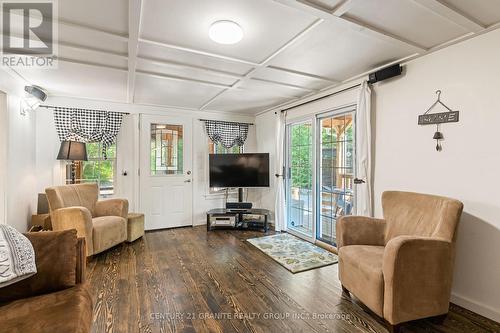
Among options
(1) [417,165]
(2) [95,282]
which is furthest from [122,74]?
(1) [417,165]

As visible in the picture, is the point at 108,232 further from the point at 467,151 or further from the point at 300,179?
the point at 467,151

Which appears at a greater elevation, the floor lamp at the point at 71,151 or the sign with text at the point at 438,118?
the sign with text at the point at 438,118

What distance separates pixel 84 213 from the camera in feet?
9.59

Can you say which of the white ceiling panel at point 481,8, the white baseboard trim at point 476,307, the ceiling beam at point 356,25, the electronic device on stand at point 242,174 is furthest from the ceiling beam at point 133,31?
the white baseboard trim at point 476,307

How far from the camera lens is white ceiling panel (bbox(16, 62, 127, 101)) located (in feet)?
9.19

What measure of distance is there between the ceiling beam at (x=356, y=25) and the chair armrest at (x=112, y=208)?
11.0 feet

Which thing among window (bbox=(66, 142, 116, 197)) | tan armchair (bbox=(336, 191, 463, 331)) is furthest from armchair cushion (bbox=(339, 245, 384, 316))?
window (bbox=(66, 142, 116, 197))

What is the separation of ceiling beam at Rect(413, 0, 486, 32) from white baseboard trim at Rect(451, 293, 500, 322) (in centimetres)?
218

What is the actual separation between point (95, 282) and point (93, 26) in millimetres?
2339

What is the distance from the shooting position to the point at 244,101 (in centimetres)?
416

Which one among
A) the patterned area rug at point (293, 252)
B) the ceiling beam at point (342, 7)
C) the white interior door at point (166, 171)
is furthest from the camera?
the white interior door at point (166, 171)

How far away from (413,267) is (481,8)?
1.82m

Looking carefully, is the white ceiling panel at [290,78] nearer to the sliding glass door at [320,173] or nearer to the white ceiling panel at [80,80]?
the sliding glass door at [320,173]

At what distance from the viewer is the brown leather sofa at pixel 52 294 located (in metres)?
1.16
